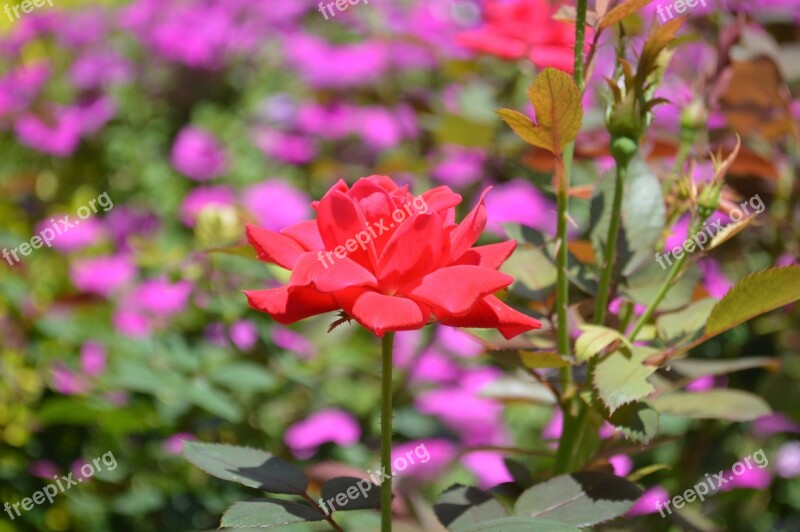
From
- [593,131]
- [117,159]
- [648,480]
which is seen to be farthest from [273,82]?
[648,480]

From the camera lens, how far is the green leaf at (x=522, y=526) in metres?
0.43

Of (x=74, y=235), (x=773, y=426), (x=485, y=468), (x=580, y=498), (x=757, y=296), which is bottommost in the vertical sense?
(x=485, y=468)

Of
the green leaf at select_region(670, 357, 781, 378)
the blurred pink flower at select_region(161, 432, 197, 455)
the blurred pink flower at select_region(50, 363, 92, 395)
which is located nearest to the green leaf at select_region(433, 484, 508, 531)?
the green leaf at select_region(670, 357, 781, 378)

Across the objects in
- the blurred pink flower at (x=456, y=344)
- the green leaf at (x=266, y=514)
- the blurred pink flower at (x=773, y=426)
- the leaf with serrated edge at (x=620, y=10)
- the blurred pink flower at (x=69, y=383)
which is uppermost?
the leaf with serrated edge at (x=620, y=10)

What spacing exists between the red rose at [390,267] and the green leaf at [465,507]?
0.42 ft

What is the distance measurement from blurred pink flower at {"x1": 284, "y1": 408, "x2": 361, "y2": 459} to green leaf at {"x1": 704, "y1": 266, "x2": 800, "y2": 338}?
593 millimetres

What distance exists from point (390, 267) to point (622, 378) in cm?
15

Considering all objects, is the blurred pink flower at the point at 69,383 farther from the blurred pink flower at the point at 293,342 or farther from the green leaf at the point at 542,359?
the green leaf at the point at 542,359

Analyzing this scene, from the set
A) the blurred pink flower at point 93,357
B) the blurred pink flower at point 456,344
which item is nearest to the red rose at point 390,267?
the blurred pink flower at point 93,357

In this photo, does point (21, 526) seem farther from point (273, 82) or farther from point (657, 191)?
point (273, 82)

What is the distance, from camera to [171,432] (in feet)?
3.45

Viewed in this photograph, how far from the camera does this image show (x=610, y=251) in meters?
0.55

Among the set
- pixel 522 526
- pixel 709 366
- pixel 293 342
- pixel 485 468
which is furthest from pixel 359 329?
pixel 522 526

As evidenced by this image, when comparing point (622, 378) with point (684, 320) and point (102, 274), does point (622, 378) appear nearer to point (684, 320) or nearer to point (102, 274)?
point (684, 320)
